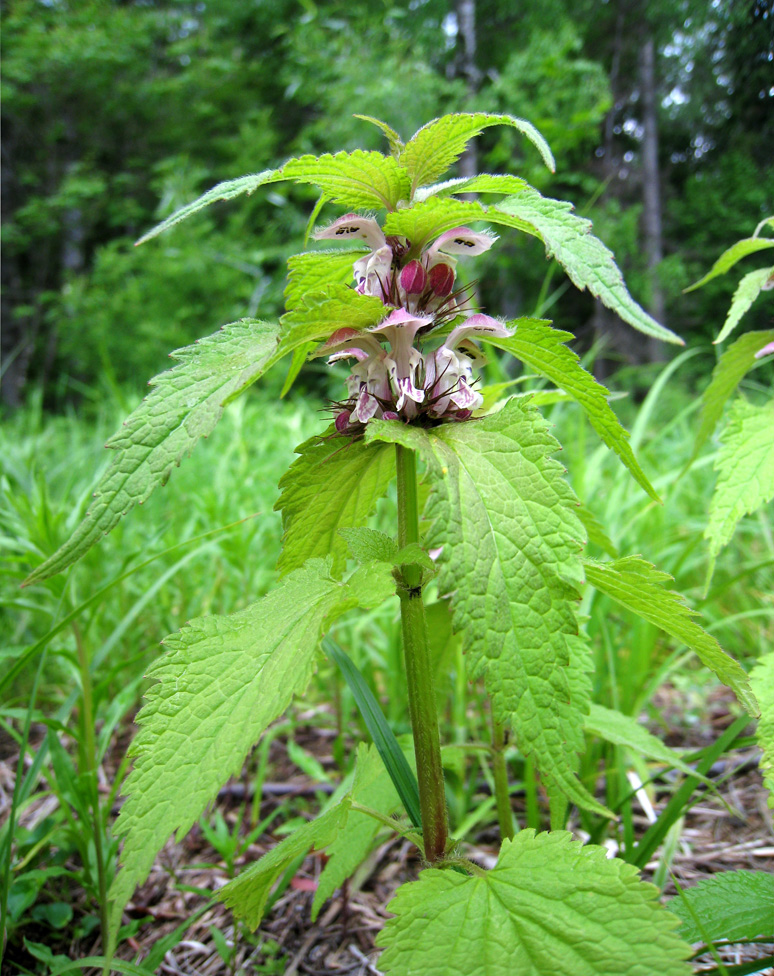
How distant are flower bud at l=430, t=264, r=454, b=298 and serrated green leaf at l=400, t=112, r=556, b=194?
3.5 inches

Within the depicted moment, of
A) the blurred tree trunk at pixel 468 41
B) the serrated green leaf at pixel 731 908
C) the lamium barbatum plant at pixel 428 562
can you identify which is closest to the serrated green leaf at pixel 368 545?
the lamium barbatum plant at pixel 428 562

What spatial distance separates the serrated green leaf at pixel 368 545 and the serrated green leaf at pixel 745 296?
548 mm

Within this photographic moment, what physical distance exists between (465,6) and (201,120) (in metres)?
5.87

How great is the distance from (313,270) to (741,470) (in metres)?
0.63

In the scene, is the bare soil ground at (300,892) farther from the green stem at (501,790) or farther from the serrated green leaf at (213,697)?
the serrated green leaf at (213,697)

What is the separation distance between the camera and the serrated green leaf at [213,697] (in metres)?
0.48

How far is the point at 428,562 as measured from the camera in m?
0.59

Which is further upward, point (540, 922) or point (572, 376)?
point (572, 376)

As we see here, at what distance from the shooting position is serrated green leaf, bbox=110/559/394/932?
48 cm

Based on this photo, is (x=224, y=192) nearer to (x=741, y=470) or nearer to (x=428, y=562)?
(x=428, y=562)

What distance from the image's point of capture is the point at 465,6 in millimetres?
6348

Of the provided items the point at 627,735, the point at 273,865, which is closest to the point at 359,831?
the point at 273,865

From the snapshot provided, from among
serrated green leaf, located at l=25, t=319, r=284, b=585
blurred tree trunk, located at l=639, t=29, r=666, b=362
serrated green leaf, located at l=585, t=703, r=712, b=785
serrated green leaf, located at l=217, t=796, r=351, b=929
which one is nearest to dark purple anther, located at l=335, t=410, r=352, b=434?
serrated green leaf, located at l=25, t=319, r=284, b=585

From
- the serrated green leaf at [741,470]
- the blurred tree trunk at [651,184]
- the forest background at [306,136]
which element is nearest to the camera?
the serrated green leaf at [741,470]
